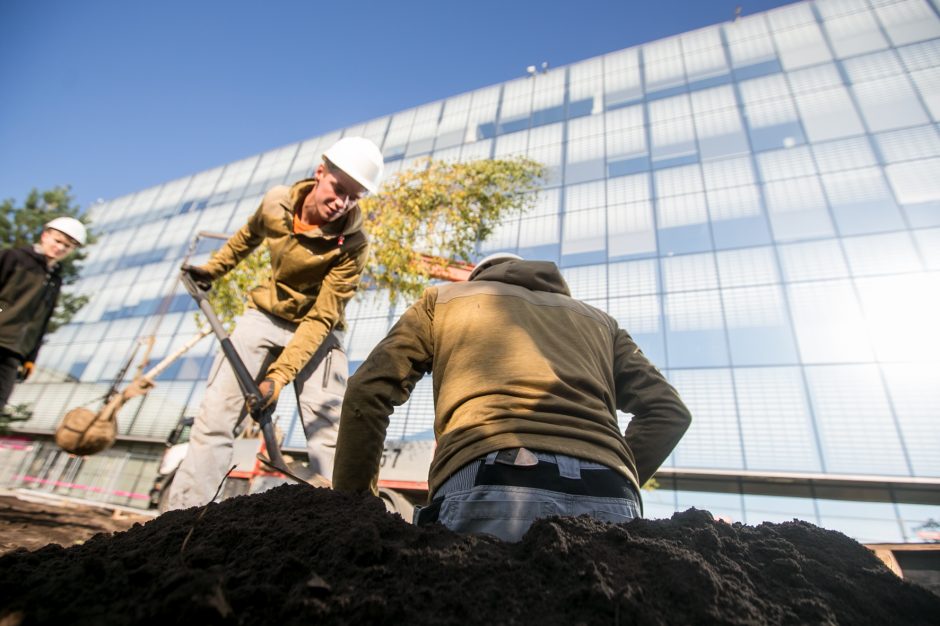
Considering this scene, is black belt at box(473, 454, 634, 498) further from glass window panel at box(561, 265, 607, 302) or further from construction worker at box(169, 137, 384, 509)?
glass window panel at box(561, 265, 607, 302)

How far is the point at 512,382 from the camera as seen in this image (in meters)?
1.62

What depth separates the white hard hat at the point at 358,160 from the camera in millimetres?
3297

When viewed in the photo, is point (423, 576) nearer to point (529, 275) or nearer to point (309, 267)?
point (529, 275)

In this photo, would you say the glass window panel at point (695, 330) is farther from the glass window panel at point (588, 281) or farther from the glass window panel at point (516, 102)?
the glass window panel at point (516, 102)

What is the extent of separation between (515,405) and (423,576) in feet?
2.19

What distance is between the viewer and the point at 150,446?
69.6 ft

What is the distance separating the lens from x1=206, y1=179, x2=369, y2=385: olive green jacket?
3.30m

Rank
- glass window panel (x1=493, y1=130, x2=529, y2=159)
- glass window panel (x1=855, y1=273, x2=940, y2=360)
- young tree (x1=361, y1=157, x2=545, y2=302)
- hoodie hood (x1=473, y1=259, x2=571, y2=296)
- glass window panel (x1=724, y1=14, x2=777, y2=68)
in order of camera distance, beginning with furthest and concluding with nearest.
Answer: glass window panel (x1=493, y1=130, x2=529, y2=159)
glass window panel (x1=724, y1=14, x2=777, y2=68)
glass window panel (x1=855, y1=273, x2=940, y2=360)
young tree (x1=361, y1=157, x2=545, y2=302)
hoodie hood (x1=473, y1=259, x2=571, y2=296)

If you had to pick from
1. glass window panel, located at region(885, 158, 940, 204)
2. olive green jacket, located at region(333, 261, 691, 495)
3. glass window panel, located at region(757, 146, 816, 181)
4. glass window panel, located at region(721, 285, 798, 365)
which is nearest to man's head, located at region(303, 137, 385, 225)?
olive green jacket, located at region(333, 261, 691, 495)

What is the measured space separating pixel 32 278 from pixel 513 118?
2228 centimetres

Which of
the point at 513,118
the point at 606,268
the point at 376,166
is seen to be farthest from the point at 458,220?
the point at 513,118

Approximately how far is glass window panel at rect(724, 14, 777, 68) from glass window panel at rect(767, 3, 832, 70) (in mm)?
327

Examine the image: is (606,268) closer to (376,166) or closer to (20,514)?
(376,166)

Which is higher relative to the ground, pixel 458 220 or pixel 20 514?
pixel 458 220
